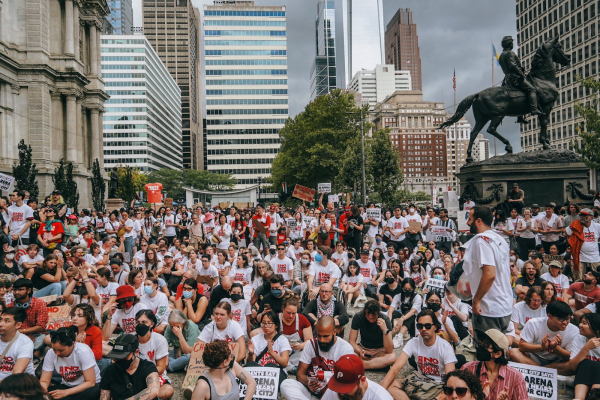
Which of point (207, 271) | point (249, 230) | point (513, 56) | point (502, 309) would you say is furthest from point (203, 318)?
point (513, 56)

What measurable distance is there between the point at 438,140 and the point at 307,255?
516ft

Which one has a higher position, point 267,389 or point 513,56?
point 513,56

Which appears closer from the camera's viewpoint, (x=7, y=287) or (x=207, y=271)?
(x=7, y=287)

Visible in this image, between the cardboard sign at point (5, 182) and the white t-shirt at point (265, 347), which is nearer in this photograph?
the white t-shirt at point (265, 347)

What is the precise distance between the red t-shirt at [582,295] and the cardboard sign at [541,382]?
245 centimetres

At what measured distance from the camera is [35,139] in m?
35.9

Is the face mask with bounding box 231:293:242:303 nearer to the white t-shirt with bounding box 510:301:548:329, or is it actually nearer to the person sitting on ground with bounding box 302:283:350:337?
the person sitting on ground with bounding box 302:283:350:337

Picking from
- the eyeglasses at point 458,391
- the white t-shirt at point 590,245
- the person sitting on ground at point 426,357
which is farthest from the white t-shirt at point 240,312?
the white t-shirt at point 590,245

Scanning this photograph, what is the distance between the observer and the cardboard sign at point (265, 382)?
5.60 metres

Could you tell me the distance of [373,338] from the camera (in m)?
6.81

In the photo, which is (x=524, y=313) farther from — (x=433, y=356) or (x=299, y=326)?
(x=299, y=326)

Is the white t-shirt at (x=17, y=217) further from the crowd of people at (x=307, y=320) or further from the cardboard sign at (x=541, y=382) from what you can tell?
the cardboard sign at (x=541, y=382)

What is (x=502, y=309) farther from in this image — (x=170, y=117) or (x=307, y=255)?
(x=170, y=117)

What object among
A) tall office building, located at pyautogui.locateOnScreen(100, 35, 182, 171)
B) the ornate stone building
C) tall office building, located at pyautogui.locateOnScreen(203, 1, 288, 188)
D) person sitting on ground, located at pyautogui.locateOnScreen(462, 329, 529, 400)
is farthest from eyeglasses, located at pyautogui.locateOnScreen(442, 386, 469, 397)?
tall office building, located at pyautogui.locateOnScreen(100, 35, 182, 171)
